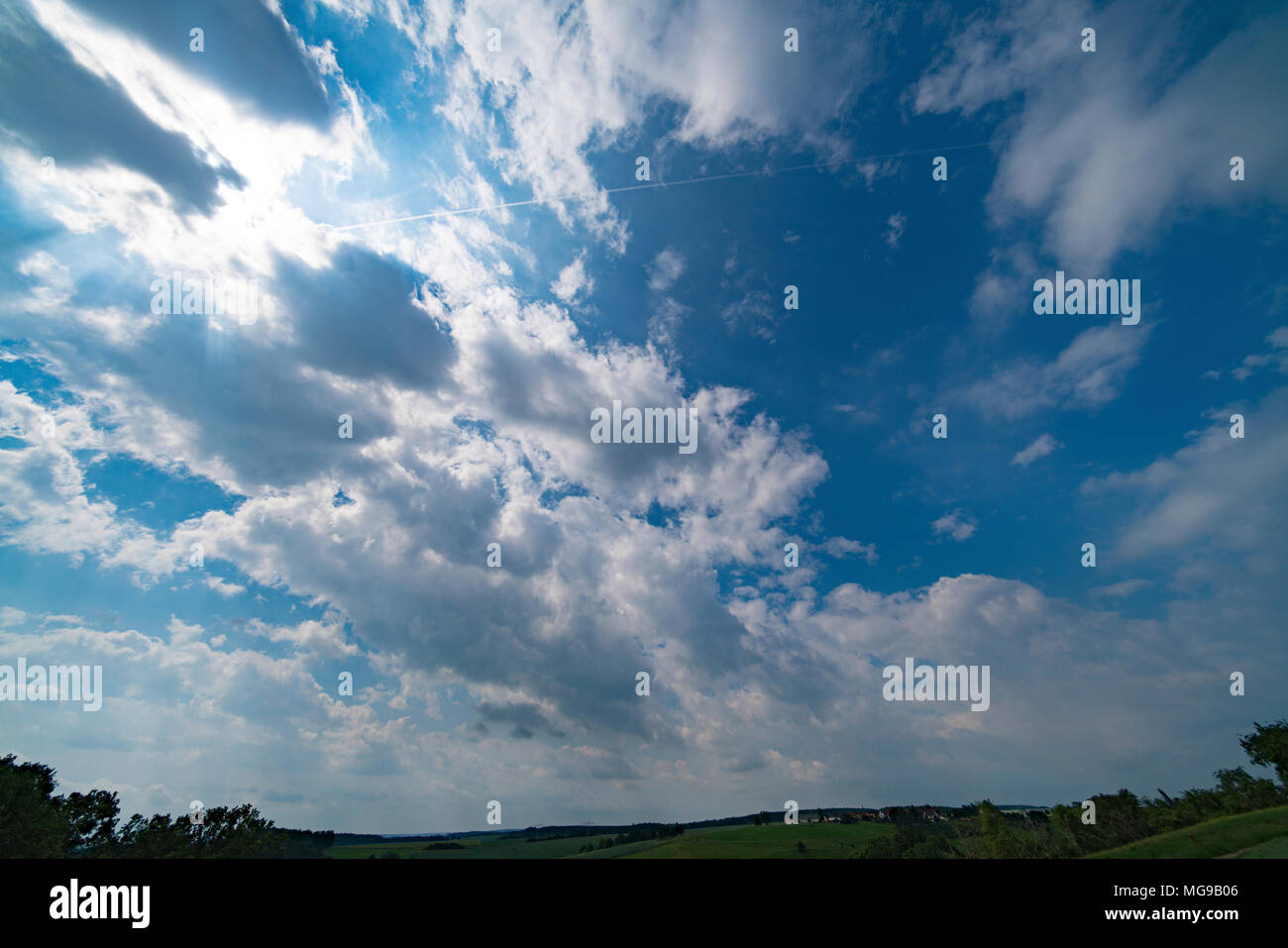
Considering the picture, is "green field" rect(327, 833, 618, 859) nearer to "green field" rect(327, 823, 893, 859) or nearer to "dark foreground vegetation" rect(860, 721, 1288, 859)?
"green field" rect(327, 823, 893, 859)

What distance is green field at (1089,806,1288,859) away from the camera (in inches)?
2231

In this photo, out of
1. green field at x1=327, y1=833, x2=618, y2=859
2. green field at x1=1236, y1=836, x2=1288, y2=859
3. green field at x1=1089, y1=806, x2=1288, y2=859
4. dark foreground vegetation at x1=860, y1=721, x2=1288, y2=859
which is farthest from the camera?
green field at x1=327, y1=833, x2=618, y2=859

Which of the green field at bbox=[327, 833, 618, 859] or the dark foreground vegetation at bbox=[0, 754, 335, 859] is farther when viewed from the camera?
the green field at bbox=[327, 833, 618, 859]

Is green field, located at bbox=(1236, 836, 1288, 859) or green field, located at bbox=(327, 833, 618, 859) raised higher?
green field, located at bbox=(1236, 836, 1288, 859)

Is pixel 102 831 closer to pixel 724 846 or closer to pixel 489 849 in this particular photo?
pixel 489 849

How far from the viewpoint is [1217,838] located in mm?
60562

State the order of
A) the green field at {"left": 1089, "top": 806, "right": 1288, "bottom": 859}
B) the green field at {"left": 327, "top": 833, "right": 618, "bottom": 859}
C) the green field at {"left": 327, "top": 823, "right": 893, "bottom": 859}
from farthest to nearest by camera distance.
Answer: the green field at {"left": 327, "top": 833, "right": 618, "bottom": 859} < the green field at {"left": 327, "top": 823, "right": 893, "bottom": 859} < the green field at {"left": 1089, "top": 806, "right": 1288, "bottom": 859}

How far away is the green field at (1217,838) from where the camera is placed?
5666 centimetres

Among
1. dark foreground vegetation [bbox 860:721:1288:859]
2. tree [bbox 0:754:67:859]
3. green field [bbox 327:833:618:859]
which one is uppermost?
tree [bbox 0:754:67:859]

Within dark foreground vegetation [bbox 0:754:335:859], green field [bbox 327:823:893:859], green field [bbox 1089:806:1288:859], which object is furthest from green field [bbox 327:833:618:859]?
green field [bbox 1089:806:1288:859]

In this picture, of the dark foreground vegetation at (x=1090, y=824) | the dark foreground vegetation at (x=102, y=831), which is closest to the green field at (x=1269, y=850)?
the dark foreground vegetation at (x=1090, y=824)

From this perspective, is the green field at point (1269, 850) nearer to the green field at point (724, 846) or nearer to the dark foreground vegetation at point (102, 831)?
the green field at point (724, 846)

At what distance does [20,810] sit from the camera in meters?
60.7
